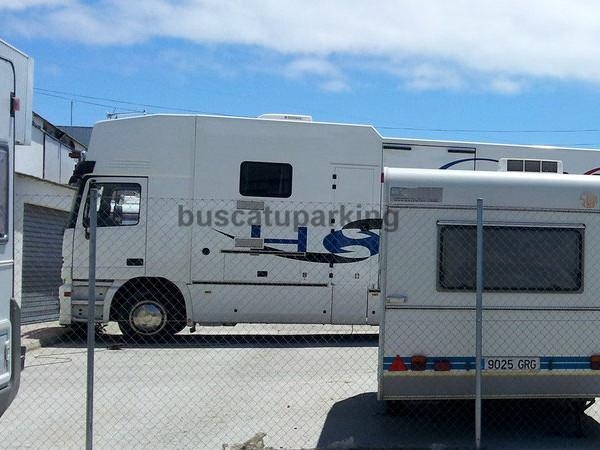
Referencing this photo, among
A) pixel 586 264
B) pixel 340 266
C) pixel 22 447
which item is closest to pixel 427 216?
pixel 586 264

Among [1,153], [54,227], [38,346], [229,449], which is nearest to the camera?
[1,153]

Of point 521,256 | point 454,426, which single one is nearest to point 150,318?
point 454,426

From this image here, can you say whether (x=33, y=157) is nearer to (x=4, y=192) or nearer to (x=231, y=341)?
(x=231, y=341)

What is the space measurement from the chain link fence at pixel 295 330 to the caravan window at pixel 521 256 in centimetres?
1

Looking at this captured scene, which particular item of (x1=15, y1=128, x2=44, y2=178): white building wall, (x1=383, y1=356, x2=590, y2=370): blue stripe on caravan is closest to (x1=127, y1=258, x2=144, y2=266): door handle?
(x1=15, y1=128, x2=44, y2=178): white building wall

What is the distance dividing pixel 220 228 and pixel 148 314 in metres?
1.86

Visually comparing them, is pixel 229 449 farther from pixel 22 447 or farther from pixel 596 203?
pixel 596 203

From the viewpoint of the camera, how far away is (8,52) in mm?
4992

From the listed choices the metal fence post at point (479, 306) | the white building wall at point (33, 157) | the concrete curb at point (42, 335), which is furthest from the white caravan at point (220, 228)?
the metal fence post at point (479, 306)

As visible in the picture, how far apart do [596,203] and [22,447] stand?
215 inches

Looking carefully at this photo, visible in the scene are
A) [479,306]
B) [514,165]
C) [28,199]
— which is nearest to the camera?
[479,306]

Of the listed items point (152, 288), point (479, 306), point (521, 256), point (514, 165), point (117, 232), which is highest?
point (514, 165)

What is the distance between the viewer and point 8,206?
497 centimetres

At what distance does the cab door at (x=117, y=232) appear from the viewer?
1140 cm
